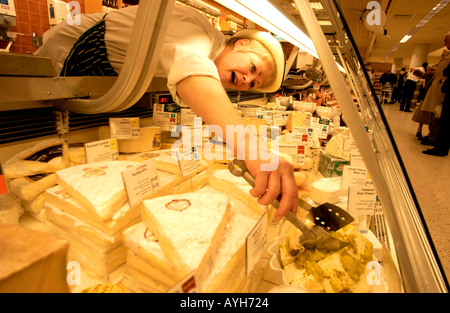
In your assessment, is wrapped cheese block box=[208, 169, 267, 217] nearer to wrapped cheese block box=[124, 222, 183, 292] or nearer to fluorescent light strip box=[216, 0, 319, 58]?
wrapped cheese block box=[124, 222, 183, 292]

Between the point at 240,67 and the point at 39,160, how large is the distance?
1083 millimetres

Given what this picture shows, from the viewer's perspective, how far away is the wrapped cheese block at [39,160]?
110 cm

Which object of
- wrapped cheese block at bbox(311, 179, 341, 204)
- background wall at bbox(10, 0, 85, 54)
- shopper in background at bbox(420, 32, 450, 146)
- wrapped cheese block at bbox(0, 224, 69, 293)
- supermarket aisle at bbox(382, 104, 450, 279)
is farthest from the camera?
shopper in background at bbox(420, 32, 450, 146)

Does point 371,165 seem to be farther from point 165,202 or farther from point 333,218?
point 165,202

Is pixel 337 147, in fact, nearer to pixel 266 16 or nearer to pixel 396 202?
pixel 266 16

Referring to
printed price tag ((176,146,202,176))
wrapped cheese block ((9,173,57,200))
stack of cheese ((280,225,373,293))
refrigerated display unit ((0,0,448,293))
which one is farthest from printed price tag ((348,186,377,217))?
wrapped cheese block ((9,173,57,200))

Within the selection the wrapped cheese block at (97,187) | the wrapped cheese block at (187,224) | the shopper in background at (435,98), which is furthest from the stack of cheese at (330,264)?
the shopper in background at (435,98)

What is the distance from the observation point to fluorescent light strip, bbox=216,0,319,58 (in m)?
1.20

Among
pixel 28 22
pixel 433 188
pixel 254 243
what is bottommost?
pixel 433 188

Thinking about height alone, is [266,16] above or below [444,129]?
above

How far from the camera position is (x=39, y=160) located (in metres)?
1.15

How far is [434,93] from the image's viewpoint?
5422 mm

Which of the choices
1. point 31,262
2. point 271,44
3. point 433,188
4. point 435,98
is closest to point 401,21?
point 435,98
